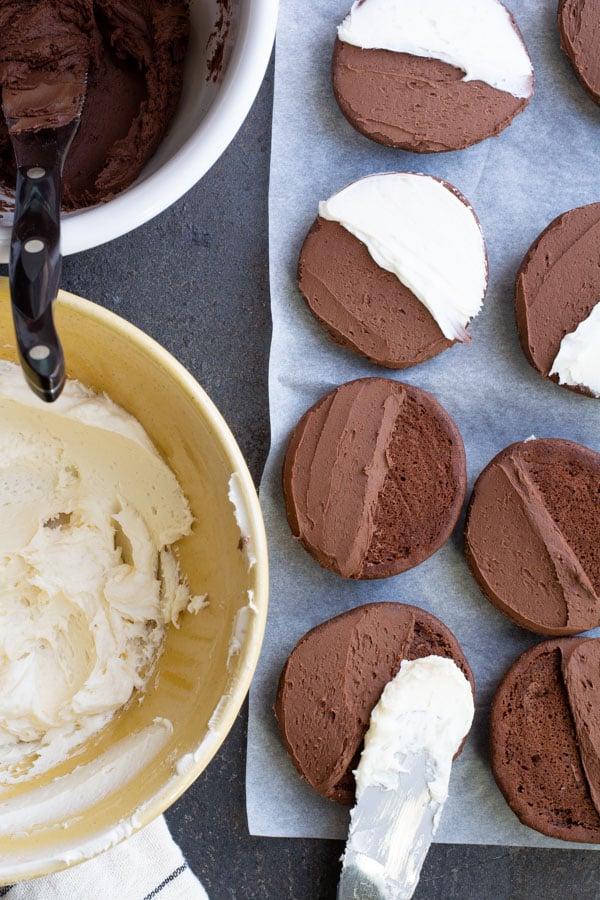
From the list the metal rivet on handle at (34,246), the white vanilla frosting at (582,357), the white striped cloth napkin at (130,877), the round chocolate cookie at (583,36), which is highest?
the round chocolate cookie at (583,36)

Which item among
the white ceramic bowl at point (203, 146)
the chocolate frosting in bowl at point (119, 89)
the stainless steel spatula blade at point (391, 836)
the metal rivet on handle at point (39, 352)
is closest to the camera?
the metal rivet on handle at point (39, 352)

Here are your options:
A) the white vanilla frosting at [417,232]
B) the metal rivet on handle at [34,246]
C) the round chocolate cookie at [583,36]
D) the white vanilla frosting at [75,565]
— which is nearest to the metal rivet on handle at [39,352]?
the metal rivet on handle at [34,246]

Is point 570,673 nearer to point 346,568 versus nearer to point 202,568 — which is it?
point 346,568

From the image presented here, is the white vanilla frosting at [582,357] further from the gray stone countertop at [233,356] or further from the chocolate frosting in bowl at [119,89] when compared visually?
the chocolate frosting in bowl at [119,89]

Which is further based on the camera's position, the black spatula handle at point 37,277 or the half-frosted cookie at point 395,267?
the half-frosted cookie at point 395,267

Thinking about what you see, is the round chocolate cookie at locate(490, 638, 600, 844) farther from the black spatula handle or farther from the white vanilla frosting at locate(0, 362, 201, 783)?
the black spatula handle

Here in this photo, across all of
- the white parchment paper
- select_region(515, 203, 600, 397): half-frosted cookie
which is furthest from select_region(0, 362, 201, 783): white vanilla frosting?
select_region(515, 203, 600, 397): half-frosted cookie

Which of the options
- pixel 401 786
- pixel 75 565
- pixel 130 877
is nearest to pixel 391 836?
pixel 401 786
